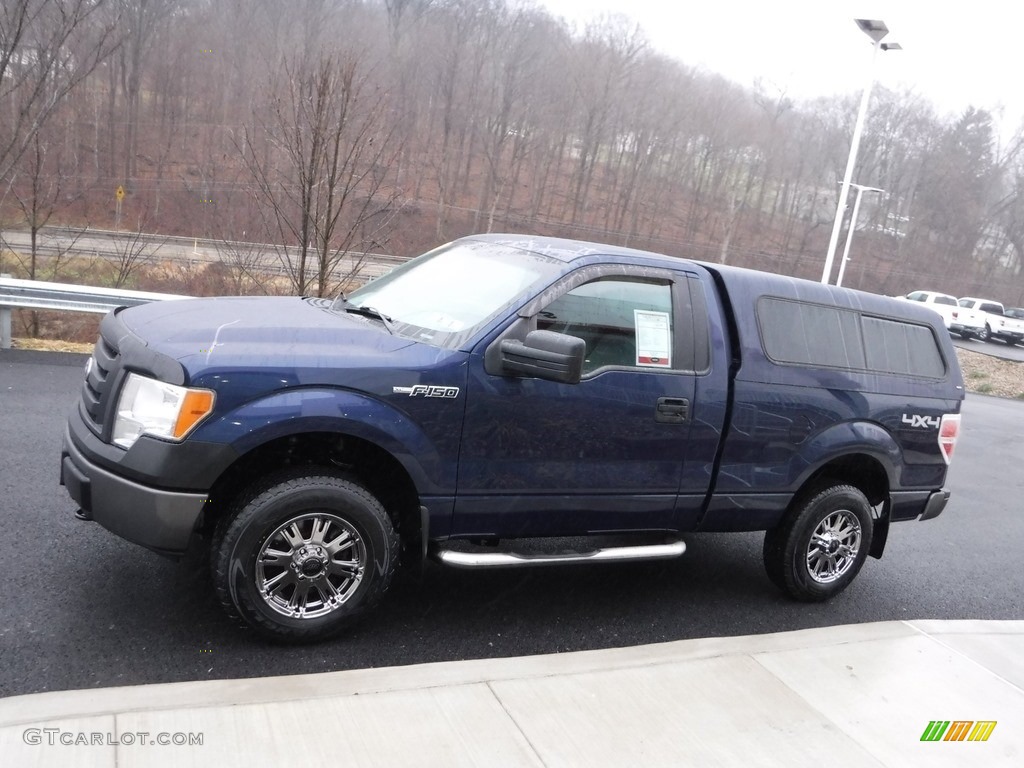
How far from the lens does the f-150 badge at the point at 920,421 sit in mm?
5223

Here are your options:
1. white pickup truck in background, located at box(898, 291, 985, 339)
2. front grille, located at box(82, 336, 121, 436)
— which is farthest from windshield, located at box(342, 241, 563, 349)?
white pickup truck in background, located at box(898, 291, 985, 339)

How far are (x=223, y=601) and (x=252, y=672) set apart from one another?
1.08ft

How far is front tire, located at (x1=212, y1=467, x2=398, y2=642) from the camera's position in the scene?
358cm

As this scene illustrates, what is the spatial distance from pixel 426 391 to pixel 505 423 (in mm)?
433

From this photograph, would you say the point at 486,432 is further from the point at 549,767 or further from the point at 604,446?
the point at 549,767

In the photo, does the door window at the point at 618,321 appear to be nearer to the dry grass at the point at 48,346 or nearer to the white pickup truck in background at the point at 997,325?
the dry grass at the point at 48,346

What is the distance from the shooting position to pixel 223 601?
363 cm

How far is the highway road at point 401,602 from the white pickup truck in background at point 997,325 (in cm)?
3562

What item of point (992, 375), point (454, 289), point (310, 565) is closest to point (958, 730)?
point (310, 565)

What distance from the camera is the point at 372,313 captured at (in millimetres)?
4453

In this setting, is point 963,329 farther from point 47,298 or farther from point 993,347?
point 47,298

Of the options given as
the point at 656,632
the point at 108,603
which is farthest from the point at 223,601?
the point at 656,632

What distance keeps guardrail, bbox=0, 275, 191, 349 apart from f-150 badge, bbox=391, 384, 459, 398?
6.67m

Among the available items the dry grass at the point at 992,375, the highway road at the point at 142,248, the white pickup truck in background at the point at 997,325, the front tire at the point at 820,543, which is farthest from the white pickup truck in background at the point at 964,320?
the front tire at the point at 820,543
